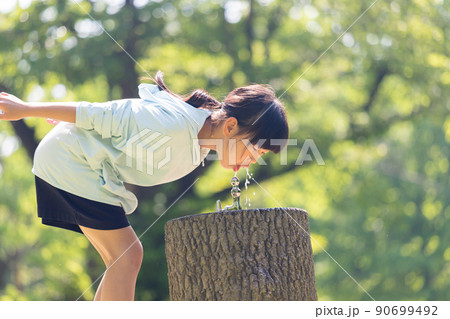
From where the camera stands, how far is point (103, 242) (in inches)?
96.5

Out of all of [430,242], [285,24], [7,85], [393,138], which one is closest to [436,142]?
[393,138]

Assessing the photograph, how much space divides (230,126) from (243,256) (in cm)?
59

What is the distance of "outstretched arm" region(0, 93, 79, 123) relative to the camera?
2283 mm

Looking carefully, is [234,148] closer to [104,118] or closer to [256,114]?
[256,114]

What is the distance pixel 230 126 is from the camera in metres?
2.56

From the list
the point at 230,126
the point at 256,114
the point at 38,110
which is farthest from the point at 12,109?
the point at 256,114

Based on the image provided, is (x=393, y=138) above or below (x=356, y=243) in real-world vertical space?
above

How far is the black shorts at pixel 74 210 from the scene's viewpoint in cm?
243

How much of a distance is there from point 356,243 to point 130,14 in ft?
22.4

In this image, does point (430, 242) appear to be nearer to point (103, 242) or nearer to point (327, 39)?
point (327, 39)

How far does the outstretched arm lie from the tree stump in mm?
643

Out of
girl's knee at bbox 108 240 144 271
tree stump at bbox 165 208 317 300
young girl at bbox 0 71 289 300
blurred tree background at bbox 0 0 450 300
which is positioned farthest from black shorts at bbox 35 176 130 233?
blurred tree background at bbox 0 0 450 300

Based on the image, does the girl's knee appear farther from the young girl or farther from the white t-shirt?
the white t-shirt

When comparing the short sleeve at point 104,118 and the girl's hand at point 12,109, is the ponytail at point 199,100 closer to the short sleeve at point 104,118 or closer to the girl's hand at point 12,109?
the short sleeve at point 104,118
